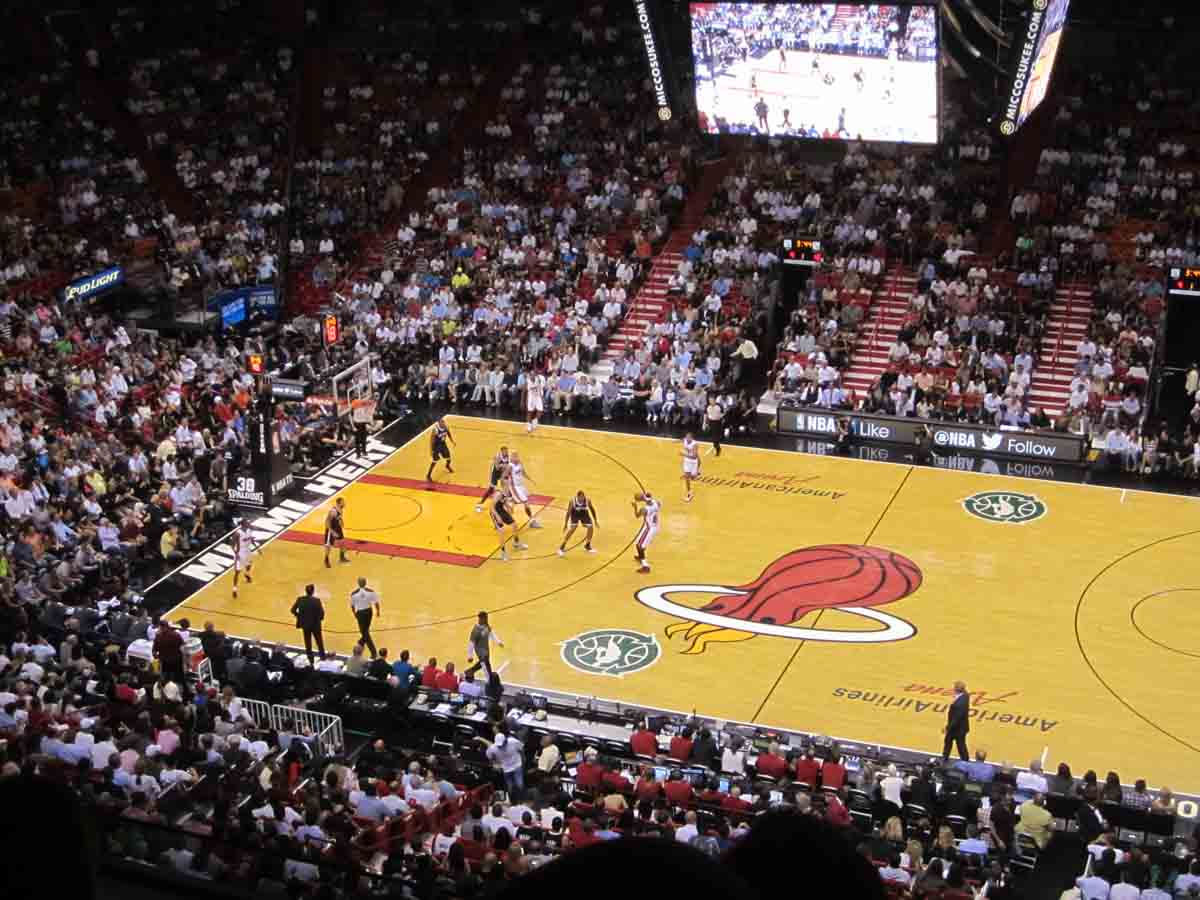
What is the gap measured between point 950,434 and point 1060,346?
14.1 feet

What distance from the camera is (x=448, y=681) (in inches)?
798

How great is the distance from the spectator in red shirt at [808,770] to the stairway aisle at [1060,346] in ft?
52.1

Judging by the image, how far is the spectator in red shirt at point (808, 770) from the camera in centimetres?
1797

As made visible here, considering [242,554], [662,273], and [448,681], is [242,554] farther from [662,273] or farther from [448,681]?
[662,273]

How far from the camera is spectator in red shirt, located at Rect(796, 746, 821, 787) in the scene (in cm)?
1797

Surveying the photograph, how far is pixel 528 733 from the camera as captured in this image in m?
19.4

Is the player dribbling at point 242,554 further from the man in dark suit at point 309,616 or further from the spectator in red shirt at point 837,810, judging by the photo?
the spectator in red shirt at point 837,810

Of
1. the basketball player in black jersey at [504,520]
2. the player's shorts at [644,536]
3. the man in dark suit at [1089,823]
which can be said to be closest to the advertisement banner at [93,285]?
the basketball player in black jersey at [504,520]

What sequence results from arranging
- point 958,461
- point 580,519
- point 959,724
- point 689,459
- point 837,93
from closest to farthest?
point 959,724, point 580,519, point 689,459, point 958,461, point 837,93

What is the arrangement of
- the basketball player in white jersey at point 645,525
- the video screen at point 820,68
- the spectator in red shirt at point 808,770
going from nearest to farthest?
the spectator in red shirt at point 808,770, the basketball player in white jersey at point 645,525, the video screen at point 820,68

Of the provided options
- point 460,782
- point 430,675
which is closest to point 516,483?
point 430,675

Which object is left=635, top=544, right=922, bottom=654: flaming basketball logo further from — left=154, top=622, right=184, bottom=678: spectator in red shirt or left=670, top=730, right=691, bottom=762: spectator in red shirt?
left=154, top=622, right=184, bottom=678: spectator in red shirt

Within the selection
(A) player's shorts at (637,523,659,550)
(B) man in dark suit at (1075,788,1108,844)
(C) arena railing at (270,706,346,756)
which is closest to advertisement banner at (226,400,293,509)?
(A) player's shorts at (637,523,659,550)

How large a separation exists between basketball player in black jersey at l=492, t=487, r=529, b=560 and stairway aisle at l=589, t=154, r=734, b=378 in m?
8.64
